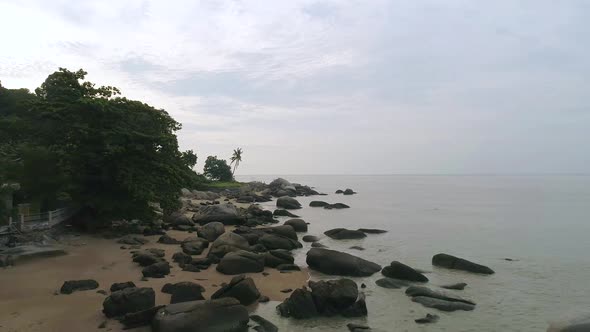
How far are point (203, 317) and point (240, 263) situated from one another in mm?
6312

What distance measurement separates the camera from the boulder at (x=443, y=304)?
40.0 ft

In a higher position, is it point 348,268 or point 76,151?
point 76,151

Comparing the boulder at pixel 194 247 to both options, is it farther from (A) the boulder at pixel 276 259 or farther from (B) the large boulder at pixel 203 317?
(B) the large boulder at pixel 203 317

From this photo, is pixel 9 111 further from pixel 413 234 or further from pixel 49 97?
pixel 413 234

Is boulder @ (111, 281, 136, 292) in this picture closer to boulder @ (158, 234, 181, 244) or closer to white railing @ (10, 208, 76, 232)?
white railing @ (10, 208, 76, 232)

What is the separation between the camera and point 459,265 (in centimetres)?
1773

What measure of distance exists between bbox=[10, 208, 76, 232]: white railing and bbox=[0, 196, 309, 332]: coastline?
1358mm

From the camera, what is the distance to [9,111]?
32.3m

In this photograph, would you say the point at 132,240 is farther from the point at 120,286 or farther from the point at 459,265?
the point at 459,265

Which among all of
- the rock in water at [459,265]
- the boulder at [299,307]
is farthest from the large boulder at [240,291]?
the rock in water at [459,265]

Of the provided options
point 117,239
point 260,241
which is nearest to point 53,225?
point 117,239

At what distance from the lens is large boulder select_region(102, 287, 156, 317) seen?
10156mm

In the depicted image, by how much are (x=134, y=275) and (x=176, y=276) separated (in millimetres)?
1523

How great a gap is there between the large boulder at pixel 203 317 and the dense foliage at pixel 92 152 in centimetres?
1084
